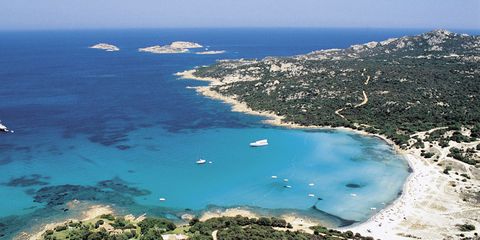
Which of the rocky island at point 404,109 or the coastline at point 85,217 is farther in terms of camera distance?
the rocky island at point 404,109

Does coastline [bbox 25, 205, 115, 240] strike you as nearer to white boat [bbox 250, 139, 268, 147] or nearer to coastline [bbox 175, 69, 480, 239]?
coastline [bbox 175, 69, 480, 239]

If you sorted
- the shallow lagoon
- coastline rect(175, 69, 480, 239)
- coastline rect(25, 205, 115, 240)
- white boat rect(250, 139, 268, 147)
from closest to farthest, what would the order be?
coastline rect(25, 205, 115, 240), coastline rect(175, 69, 480, 239), the shallow lagoon, white boat rect(250, 139, 268, 147)

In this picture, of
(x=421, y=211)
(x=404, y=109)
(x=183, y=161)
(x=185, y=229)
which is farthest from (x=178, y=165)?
(x=404, y=109)

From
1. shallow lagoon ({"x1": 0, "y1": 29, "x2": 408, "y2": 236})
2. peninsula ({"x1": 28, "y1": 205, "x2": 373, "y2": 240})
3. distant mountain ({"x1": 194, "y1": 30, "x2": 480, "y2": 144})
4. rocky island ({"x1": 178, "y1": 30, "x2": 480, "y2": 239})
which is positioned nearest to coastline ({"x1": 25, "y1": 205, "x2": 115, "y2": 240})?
peninsula ({"x1": 28, "y1": 205, "x2": 373, "y2": 240})

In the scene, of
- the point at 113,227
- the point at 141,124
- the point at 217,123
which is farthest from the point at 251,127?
the point at 113,227

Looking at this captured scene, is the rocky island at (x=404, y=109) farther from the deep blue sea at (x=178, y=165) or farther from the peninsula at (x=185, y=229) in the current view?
the peninsula at (x=185, y=229)

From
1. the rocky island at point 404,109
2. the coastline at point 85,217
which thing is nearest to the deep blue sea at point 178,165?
the coastline at point 85,217

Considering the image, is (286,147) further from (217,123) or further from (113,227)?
(113,227)

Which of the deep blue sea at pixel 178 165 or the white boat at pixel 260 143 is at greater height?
the white boat at pixel 260 143

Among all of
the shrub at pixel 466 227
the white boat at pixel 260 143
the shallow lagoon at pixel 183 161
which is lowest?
the shallow lagoon at pixel 183 161
